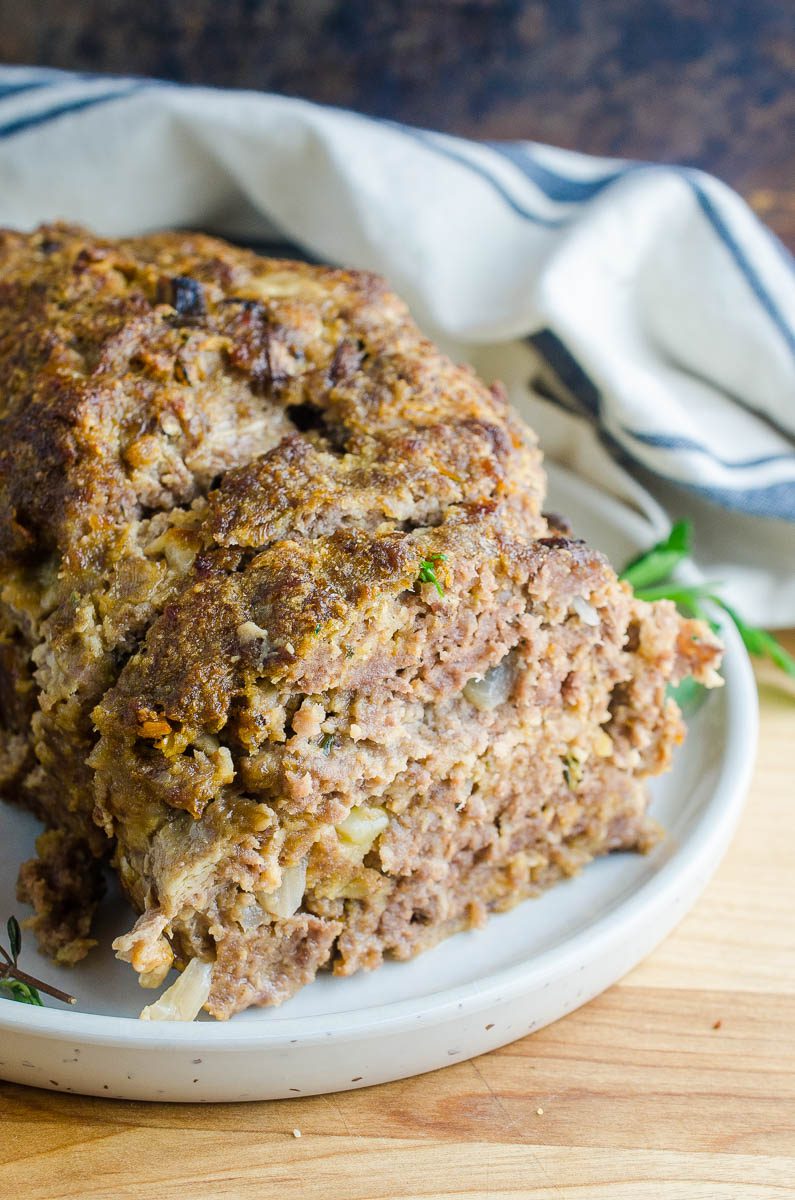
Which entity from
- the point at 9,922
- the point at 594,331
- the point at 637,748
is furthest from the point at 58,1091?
the point at 594,331

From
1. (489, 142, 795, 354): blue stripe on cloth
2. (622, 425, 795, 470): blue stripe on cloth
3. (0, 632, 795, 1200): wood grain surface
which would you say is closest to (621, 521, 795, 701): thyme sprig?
(622, 425, 795, 470): blue stripe on cloth

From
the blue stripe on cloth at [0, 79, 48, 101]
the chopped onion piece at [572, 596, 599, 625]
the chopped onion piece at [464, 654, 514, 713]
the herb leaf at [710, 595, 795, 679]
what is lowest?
the herb leaf at [710, 595, 795, 679]

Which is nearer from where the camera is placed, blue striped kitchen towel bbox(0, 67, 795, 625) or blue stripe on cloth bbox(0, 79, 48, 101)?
blue striped kitchen towel bbox(0, 67, 795, 625)

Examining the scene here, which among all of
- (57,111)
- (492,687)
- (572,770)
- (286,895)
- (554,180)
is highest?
(57,111)

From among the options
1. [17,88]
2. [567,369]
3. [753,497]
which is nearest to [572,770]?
[753,497]

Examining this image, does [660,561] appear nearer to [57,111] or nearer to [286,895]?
[286,895]

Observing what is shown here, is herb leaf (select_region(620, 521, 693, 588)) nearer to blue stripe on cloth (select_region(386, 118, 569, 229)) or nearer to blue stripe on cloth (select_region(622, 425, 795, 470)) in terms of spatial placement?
blue stripe on cloth (select_region(622, 425, 795, 470))
